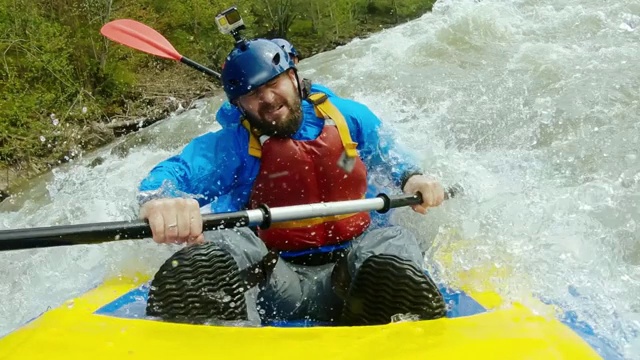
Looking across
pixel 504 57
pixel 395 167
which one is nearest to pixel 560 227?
pixel 395 167

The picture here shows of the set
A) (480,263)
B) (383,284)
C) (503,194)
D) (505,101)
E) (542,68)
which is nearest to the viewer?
(383,284)

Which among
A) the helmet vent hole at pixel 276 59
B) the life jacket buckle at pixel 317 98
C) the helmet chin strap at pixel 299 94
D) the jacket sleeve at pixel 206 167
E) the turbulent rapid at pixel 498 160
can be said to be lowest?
the turbulent rapid at pixel 498 160

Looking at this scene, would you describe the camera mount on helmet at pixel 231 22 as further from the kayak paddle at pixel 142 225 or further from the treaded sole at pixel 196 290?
the treaded sole at pixel 196 290

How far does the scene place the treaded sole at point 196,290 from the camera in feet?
5.46

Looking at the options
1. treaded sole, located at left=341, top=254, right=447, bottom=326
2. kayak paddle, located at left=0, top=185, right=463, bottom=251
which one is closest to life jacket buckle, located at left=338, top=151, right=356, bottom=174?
kayak paddle, located at left=0, top=185, right=463, bottom=251

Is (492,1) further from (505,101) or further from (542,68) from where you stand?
(505,101)

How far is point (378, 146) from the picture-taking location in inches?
95.3

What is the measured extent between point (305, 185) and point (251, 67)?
45 cm

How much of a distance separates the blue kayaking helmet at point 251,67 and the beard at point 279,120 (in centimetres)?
9

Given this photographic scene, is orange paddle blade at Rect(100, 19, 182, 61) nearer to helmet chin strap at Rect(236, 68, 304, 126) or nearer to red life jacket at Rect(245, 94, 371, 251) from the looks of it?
helmet chin strap at Rect(236, 68, 304, 126)

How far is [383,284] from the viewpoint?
1.72 metres

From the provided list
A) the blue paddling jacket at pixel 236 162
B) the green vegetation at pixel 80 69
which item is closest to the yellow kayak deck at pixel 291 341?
the blue paddling jacket at pixel 236 162

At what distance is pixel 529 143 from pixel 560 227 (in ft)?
8.09

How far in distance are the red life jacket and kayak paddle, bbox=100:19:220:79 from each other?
1.19 meters
